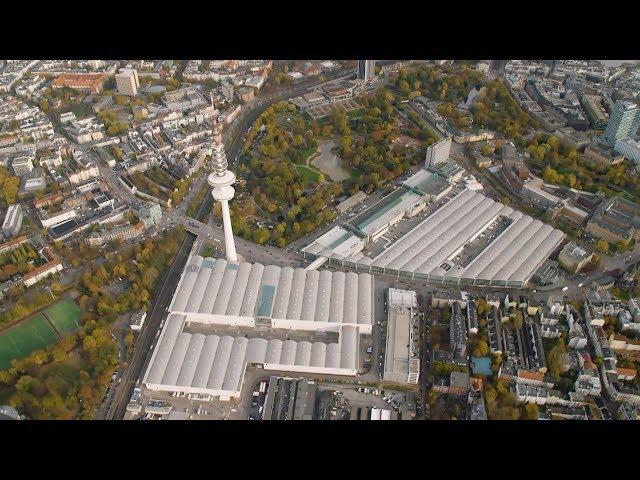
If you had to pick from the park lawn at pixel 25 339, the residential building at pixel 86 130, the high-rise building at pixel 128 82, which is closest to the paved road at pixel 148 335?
the park lawn at pixel 25 339

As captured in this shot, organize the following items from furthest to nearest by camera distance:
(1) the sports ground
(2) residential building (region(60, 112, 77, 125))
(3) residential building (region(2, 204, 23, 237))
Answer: (2) residential building (region(60, 112, 77, 125)) < (3) residential building (region(2, 204, 23, 237)) < (1) the sports ground

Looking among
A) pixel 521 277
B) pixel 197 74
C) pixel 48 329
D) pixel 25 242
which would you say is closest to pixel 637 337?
pixel 521 277

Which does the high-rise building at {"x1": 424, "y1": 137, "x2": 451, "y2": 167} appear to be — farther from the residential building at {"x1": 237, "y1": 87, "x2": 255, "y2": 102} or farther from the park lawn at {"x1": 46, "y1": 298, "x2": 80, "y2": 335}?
the park lawn at {"x1": 46, "y1": 298, "x2": 80, "y2": 335}

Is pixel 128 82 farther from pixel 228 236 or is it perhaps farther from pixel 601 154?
pixel 601 154

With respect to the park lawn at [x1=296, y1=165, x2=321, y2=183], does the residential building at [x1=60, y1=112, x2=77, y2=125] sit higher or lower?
higher

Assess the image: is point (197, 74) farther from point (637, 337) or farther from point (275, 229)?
point (637, 337)

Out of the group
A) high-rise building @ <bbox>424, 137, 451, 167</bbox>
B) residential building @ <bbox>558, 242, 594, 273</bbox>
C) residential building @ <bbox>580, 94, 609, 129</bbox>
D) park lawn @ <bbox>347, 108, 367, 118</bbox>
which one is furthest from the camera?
park lawn @ <bbox>347, 108, 367, 118</bbox>

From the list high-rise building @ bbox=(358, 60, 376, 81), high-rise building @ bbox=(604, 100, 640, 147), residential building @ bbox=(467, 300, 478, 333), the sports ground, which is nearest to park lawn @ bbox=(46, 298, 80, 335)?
the sports ground
